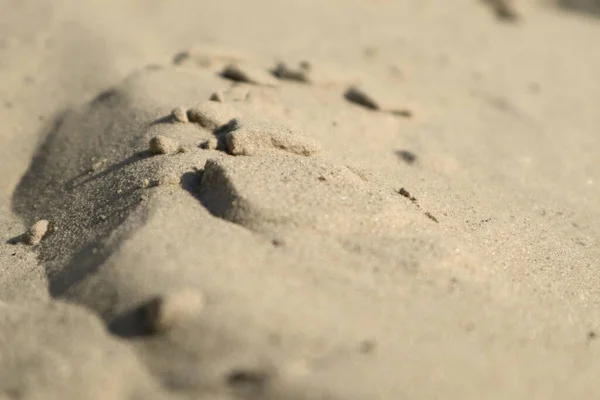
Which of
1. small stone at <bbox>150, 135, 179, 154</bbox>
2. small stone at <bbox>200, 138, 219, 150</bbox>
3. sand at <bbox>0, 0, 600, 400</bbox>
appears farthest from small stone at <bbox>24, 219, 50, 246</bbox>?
small stone at <bbox>200, 138, 219, 150</bbox>

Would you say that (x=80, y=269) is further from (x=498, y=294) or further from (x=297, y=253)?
(x=498, y=294)

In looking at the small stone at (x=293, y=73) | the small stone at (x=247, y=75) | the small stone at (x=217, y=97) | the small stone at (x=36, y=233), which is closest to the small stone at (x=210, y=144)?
the small stone at (x=217, y=97)

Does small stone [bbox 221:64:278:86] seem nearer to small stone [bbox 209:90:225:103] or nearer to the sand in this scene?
the sand

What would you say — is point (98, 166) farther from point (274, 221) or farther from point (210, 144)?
point (274, 221)

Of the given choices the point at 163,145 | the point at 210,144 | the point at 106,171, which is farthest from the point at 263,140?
the point at 106,171

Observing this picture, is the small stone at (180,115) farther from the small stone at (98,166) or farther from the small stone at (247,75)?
the small stone at (247,75)
